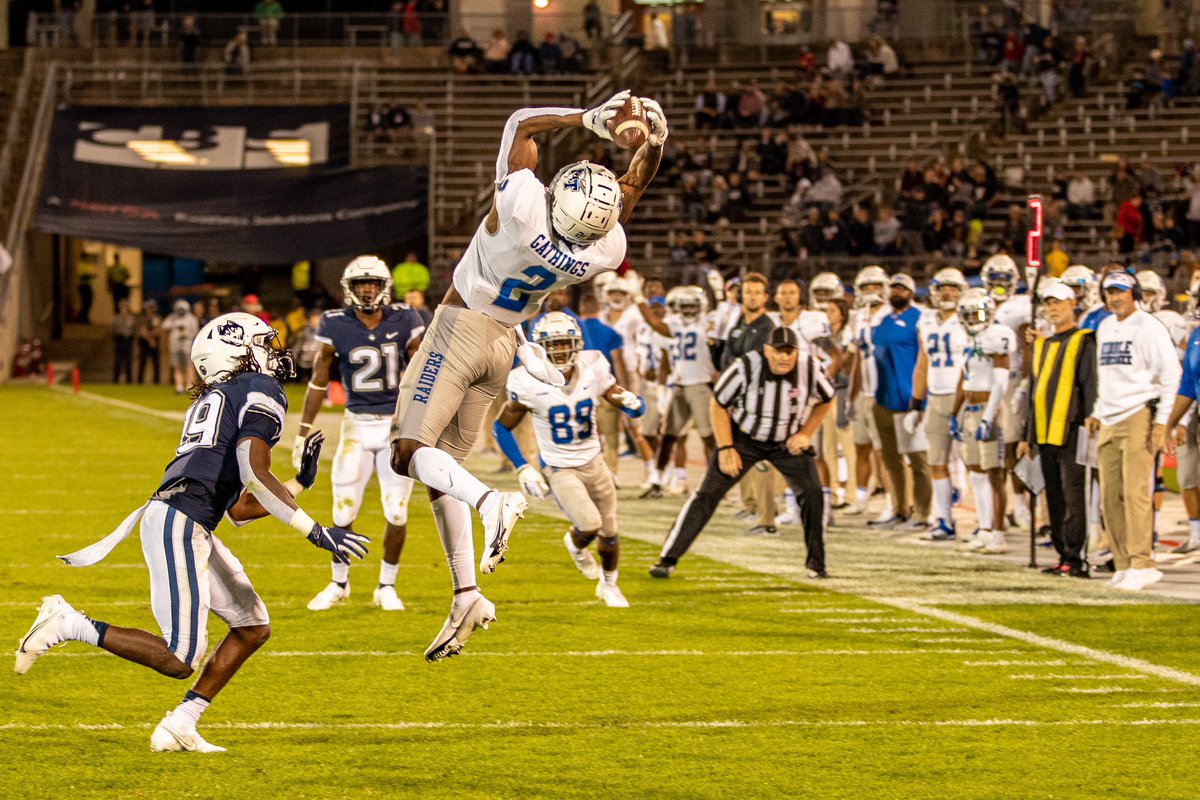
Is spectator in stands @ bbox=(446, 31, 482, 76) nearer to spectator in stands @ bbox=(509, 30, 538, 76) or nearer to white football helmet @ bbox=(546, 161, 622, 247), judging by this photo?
spectator in stands @ bbox=(509, 30, 538, 76)

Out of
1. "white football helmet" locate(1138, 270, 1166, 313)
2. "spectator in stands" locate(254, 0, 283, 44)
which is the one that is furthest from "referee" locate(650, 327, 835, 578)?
"spectator in stands" locate(254, 0, 283, 44)

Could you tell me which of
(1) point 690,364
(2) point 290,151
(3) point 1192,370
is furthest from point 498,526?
(2) point 290,151

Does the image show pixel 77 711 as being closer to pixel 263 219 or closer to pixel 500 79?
pixel 263 219

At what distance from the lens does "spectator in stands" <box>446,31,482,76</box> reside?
109 feet

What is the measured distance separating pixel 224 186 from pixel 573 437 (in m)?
22.9

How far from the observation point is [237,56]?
110 ft

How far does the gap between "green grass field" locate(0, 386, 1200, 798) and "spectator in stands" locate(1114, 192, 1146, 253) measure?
1331 centimetres

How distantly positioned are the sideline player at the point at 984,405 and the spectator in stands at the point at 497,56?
21844mm

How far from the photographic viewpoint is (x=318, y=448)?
6438 mm

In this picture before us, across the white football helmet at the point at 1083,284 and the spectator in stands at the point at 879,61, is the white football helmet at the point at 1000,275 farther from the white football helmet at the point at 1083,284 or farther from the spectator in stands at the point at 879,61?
the spectator in stands at the point at 879,61

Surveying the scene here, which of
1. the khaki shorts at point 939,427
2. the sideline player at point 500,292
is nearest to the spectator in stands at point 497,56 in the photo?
the khaki shorts at point 939,427

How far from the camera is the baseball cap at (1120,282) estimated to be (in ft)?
34.9

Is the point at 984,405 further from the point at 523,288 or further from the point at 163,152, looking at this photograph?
the point at 163,152

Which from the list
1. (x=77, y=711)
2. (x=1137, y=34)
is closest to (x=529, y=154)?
(x=77, y=711)
